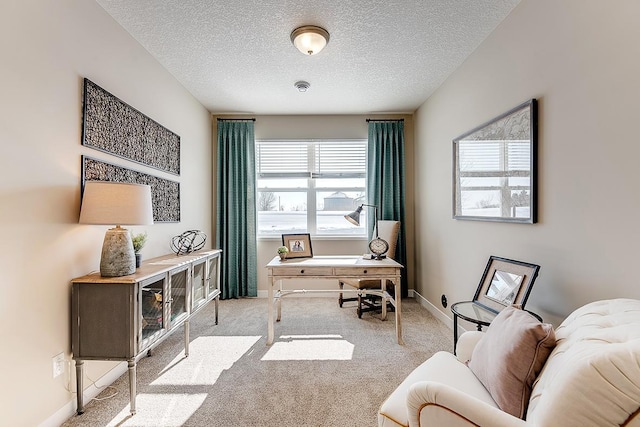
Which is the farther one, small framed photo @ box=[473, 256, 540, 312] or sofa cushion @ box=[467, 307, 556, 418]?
small framed photo @ box=[473, 256, 540, 312]

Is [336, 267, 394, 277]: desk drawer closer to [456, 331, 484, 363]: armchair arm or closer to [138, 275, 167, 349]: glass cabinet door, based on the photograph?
[456, 331, 484, 363]: armchair arm

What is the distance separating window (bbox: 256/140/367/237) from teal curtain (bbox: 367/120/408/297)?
204 mm

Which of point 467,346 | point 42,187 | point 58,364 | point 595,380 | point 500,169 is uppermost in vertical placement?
point 500,169

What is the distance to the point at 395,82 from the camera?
3422 mm

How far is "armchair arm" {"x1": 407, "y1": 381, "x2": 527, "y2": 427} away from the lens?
0.98 metres

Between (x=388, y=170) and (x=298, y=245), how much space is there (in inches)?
77.4

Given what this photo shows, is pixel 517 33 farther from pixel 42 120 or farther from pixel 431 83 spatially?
pixel 42 120

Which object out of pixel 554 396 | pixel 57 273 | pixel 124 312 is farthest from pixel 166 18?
pixel 554 396

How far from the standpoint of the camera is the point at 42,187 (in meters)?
1.68

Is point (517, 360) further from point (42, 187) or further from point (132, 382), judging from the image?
point (42, 187)

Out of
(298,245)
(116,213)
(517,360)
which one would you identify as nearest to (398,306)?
(298,245)

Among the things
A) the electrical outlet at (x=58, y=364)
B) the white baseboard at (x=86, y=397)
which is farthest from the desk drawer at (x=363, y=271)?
the electrical outlet at (x=58, y=364)

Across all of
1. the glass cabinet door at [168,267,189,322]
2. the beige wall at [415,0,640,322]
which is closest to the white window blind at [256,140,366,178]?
the beige wall at [415,0,640,322]

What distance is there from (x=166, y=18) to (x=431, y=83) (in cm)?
267
